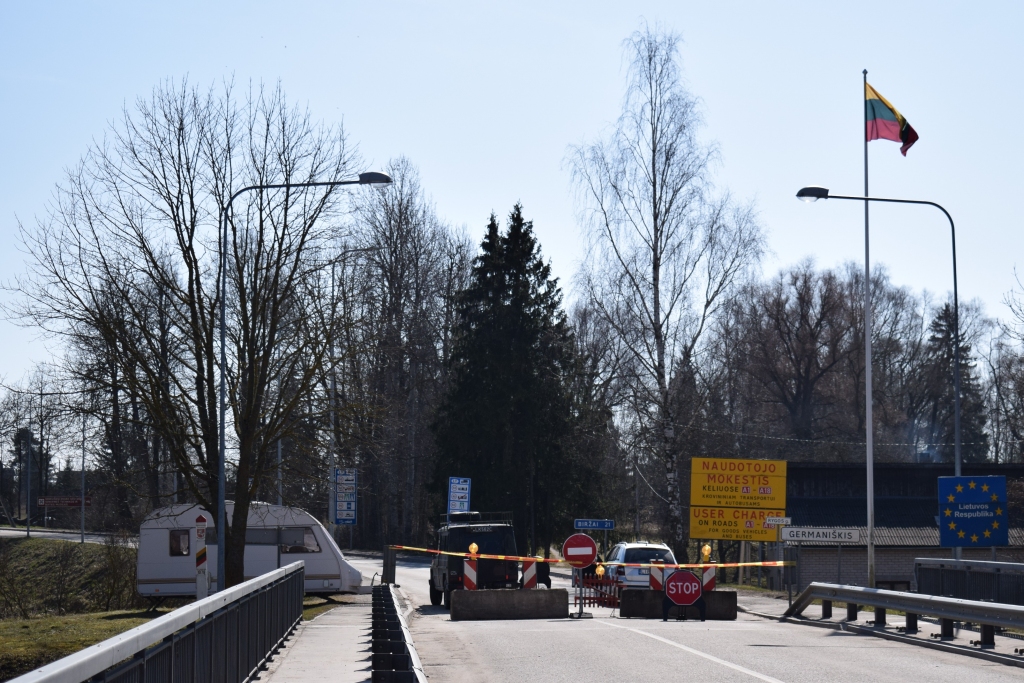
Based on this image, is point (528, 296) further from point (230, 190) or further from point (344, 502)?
point (230, 190)

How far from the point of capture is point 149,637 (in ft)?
18.6

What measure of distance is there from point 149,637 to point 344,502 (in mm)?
32536

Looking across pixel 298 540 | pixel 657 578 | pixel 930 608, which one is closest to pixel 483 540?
pixel 298 540

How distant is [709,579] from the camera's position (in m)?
22.1

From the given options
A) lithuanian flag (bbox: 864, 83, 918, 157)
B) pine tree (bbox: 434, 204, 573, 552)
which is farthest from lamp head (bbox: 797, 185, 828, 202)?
pine tree (bbox: 434, 204, 573, 552)

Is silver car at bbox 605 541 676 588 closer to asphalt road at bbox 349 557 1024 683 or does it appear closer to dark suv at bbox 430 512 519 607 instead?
dark suv at bbox 430 512 519 607

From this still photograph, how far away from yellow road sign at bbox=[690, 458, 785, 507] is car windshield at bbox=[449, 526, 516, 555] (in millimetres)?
9157

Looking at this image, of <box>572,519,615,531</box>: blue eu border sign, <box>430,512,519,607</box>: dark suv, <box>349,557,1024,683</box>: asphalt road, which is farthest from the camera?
<box>572,519,615,531</box>: blue eu border sign

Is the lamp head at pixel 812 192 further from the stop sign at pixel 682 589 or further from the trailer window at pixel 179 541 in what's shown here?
the trailer window at pixel 179 541

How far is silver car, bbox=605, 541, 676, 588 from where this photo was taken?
27.9 metres

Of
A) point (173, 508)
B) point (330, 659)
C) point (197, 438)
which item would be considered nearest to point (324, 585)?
point (173, 508)

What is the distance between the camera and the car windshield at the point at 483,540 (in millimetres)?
26891

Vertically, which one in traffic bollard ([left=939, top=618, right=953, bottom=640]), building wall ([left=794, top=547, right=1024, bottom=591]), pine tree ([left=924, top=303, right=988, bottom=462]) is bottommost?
building wall ([left=794, top=547, right=1024, bottom=591])

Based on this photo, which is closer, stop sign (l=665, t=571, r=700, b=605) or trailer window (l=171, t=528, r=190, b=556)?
stop sign (l=665, t=571, r=700, b=605)
